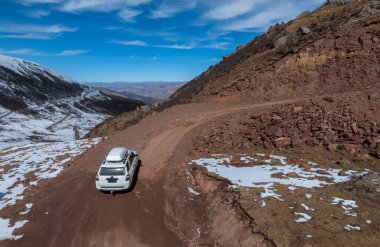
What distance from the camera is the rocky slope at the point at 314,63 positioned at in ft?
120

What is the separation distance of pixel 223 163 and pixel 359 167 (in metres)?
9.20

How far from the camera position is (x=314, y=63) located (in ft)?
132

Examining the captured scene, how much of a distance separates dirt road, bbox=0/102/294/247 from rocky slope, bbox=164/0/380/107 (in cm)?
1627

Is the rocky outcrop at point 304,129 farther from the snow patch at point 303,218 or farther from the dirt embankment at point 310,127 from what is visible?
the snow patch at point 303,218

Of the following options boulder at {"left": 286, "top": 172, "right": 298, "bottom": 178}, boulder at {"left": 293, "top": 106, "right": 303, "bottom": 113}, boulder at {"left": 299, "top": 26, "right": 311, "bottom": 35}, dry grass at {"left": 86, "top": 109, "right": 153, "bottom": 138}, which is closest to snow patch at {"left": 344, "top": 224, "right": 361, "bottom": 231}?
boulder at {"left": 286, "top": 172, "right": 298, "bottom": 178}

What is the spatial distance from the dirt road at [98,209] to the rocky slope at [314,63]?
1627 centimetres

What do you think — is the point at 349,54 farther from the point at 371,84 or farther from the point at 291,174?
the point at 291,174

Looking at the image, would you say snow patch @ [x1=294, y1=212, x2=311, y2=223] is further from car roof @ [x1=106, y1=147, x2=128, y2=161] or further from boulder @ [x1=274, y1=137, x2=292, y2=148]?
car roof @ [x1=106, y1=147, x2=128, y2=161]

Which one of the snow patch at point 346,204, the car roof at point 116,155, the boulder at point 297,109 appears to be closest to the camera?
the snow patch at point 346,204

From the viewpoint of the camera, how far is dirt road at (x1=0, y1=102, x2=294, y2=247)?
1678 cm

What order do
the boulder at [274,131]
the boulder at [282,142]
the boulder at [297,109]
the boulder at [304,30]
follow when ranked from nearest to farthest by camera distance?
the boulder at [282,142] → the boulder at [274,131] → the boulder at [297,109] → the boulder at [304,30]

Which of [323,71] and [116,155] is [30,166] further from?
[323,71]

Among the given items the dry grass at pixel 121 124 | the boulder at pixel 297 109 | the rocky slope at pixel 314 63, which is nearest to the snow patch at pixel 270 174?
the boulder at pixel 297 109

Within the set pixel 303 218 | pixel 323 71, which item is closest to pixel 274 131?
pixel 303 218
